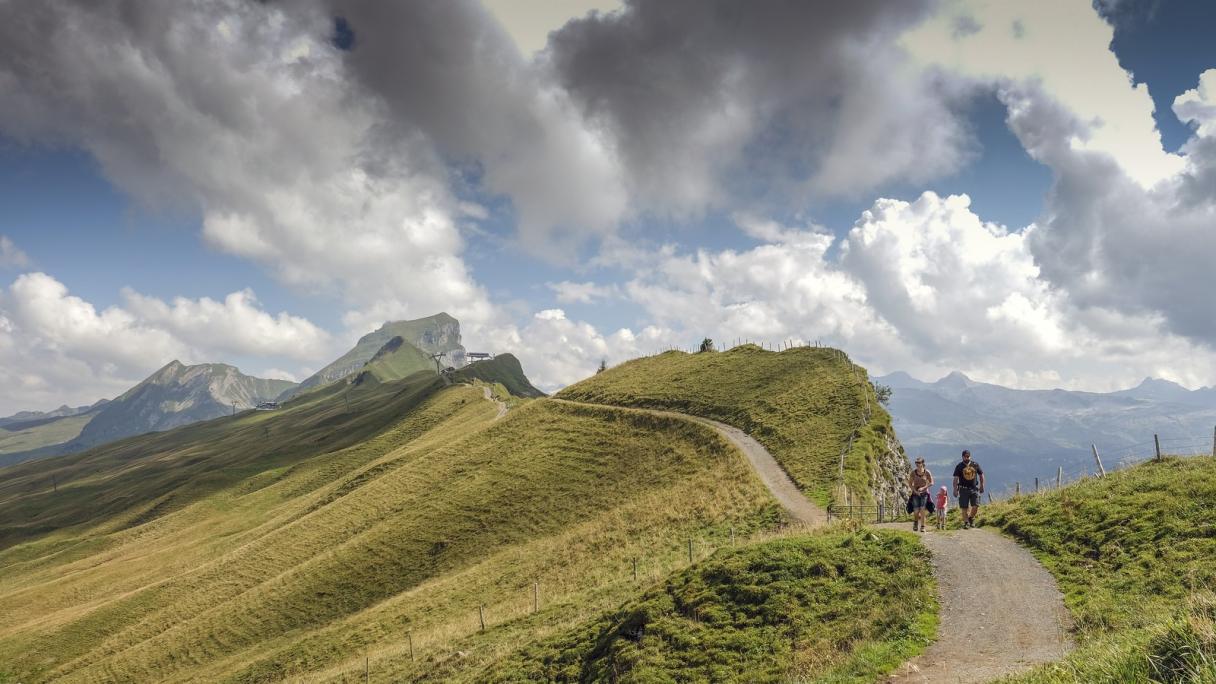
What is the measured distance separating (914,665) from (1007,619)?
12.9 feet

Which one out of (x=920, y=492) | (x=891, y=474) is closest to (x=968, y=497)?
(x=920, y=492)

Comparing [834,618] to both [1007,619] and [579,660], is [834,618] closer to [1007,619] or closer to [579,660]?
[1007,619]

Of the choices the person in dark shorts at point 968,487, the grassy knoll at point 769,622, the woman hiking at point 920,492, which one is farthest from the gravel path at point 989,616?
the person in dark shorts at point 968,487

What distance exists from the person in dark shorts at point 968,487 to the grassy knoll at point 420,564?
14.7m

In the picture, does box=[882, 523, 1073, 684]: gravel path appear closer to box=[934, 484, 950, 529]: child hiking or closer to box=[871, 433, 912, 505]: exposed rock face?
box=[934, 484, 950, 529]: child hiking

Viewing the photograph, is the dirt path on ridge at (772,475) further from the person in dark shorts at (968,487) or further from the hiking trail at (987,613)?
the hiking trail at (987,613)

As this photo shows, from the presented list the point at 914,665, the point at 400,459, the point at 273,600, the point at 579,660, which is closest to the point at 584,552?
the point at 579,660

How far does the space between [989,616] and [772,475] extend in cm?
3294

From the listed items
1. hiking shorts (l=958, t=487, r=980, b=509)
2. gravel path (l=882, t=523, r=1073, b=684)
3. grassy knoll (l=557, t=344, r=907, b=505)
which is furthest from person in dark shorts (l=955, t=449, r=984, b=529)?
grassy knoll (l=557, t=344, r=907, b=505)

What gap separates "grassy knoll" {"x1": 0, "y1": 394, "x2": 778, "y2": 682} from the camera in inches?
1550

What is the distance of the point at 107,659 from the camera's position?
59.3 meters

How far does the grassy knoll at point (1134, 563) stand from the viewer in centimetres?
874

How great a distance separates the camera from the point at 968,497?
25.6m

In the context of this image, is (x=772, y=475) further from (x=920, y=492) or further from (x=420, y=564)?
(x=420, y=564)
